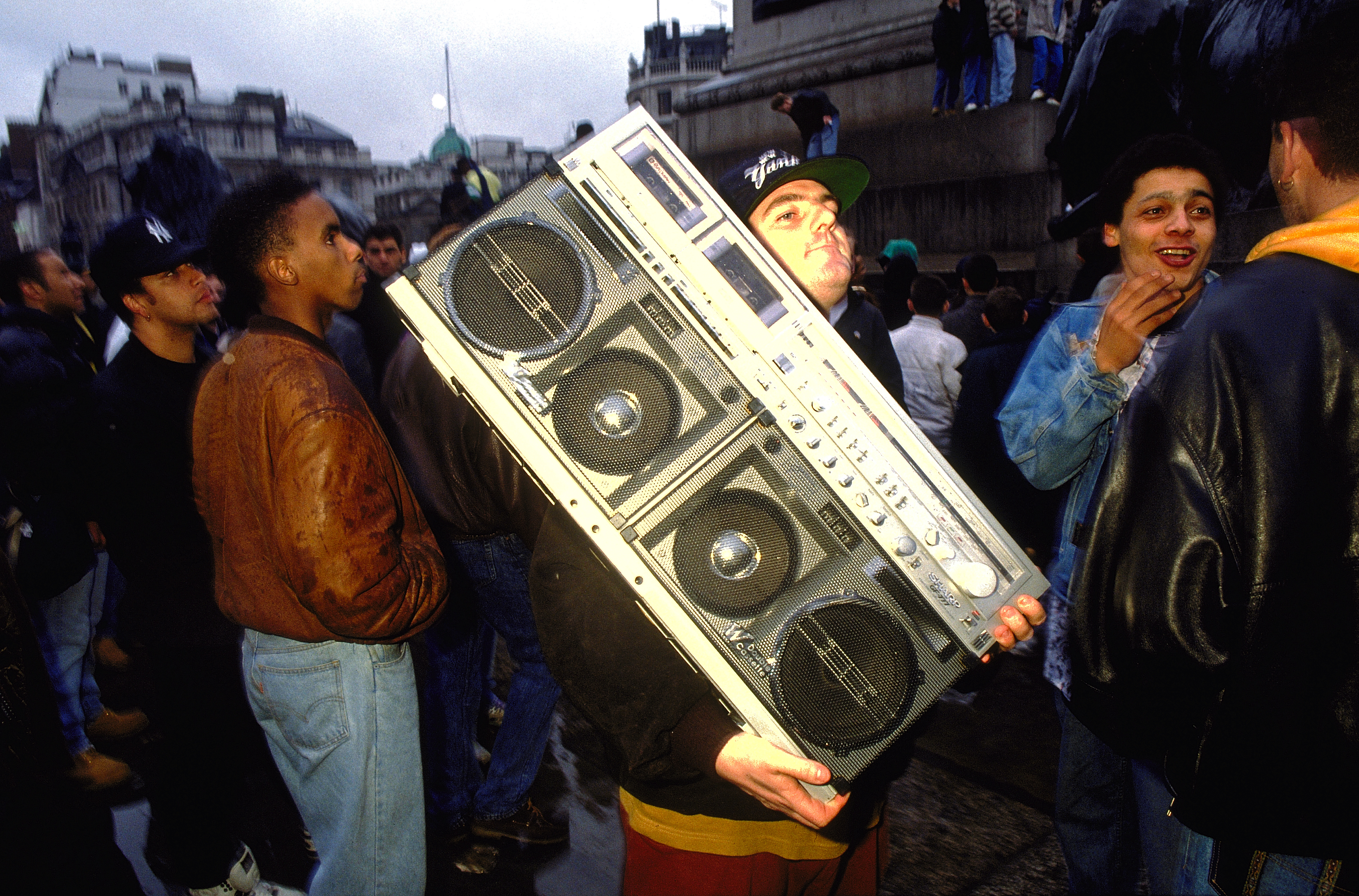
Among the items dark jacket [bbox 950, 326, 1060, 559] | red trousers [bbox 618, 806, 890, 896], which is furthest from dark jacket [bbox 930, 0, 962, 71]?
red trousers [bbox 618, 806, 890, 896]

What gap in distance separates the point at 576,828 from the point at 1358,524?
290 centimetres

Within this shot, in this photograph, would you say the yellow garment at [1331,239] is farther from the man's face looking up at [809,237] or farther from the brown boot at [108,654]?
the brown boot at [108,654]

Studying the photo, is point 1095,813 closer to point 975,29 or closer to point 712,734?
point 712,734

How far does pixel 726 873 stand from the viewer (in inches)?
56.2

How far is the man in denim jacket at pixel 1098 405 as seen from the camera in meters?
1.97

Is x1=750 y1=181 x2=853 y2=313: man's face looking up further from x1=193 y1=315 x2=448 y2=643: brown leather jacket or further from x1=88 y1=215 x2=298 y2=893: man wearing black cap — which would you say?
x1=88 y1=215 x2=298 y2=893: man wearing black cap

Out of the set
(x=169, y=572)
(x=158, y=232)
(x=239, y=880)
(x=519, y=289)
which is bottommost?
(x=239, y=880)

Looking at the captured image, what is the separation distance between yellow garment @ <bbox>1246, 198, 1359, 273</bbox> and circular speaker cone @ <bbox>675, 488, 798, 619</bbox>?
89 cm

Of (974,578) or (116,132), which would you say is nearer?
(974,578)

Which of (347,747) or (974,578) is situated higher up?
(974,578)

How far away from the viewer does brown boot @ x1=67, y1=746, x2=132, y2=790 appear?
365 cm

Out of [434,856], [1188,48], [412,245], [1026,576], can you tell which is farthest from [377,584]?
[412,245]

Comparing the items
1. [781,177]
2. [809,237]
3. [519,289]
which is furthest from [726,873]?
[781,177]

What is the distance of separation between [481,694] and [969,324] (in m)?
4.28
